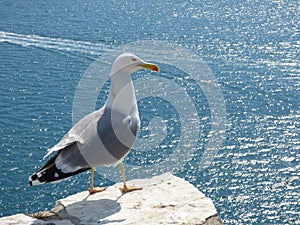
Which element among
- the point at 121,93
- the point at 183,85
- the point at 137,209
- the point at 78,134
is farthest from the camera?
the point at 183,85

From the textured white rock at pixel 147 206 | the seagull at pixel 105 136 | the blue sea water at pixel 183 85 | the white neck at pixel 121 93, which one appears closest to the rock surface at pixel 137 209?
the textured white rock at pixel 147 206

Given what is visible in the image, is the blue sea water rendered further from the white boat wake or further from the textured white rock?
the textured white rock

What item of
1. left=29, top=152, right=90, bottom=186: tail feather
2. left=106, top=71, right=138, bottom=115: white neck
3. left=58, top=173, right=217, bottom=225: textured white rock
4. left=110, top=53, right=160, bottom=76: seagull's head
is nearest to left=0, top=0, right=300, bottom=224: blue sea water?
left=58, top=173, right=217, bottom=225: textured white rock

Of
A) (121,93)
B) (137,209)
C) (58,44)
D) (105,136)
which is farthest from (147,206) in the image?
(58,44)

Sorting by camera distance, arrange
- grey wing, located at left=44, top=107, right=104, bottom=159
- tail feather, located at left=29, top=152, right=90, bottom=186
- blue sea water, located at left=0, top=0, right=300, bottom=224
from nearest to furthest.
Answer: tail feather, located at left=29, top=152, right=90, bottom=186, grey wing, located at left=44, top=107, right=104, bottom=159, blue sea water, located at left=0, top=0, right=300, bottom=224

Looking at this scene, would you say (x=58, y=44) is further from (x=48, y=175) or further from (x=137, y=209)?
(x=137, y=209)

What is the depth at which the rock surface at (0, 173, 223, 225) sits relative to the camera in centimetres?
881

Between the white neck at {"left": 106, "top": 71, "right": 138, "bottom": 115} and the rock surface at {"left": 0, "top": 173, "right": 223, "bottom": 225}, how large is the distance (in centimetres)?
165

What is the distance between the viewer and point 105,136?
9.83 metres

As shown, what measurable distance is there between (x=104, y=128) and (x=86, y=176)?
12.8m

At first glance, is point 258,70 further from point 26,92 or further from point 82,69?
point 26,92

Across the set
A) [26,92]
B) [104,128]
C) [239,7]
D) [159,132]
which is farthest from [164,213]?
[239,7]

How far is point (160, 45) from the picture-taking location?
33.2 meters

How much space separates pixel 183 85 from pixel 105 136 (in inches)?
748
